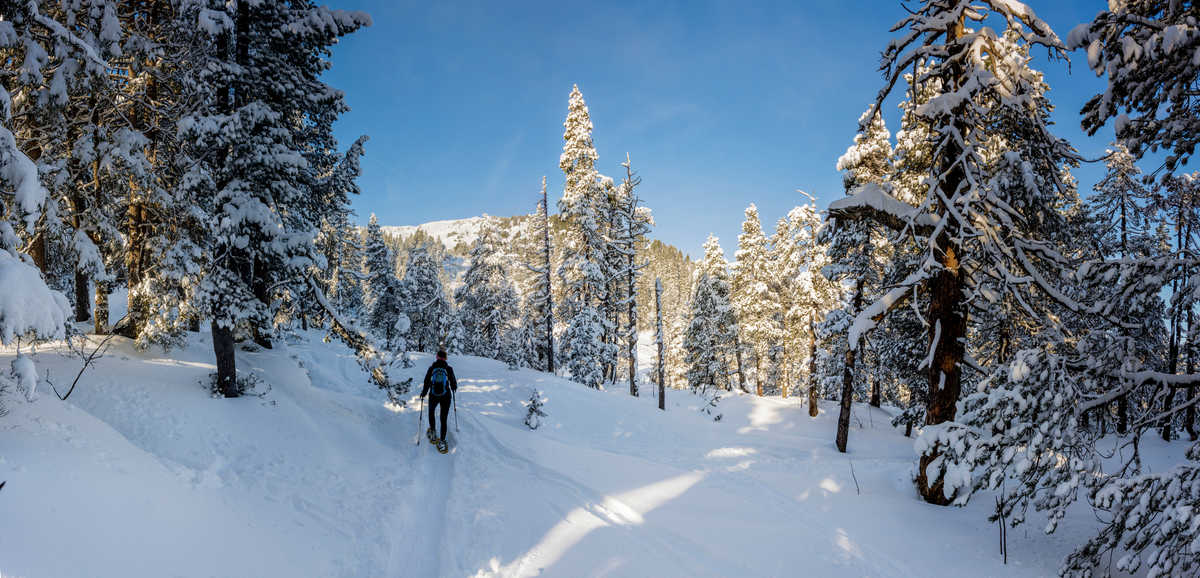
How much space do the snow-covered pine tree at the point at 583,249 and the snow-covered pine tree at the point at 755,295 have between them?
10.8 meters

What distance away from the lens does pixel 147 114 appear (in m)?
11.1

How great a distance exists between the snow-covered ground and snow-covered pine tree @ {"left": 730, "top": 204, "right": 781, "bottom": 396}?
58.1 ft

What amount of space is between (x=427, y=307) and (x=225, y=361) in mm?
31331

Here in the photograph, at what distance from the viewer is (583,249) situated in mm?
24438

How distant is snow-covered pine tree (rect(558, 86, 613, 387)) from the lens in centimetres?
2412

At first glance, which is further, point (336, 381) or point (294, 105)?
point (336, 381)

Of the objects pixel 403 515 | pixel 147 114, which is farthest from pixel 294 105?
pixel 403 515

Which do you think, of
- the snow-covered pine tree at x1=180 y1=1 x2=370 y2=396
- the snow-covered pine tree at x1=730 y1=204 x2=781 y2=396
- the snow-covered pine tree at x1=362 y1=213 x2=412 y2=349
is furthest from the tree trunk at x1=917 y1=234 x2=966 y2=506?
the snow-covered pine tree at x1=362 y1=213 x2=412 y2=349

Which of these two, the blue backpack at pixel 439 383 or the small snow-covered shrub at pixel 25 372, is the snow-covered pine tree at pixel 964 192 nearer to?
the blue backpack at pixel 439 383

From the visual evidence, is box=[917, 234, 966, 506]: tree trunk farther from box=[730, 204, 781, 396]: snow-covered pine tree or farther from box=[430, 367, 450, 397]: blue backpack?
box=[730, 204, 781, 396]: snow-covered pine tree

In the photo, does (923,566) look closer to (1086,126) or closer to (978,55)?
(1086,126)

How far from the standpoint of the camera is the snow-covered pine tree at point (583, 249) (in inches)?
950

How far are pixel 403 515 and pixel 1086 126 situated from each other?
1121 centimetres

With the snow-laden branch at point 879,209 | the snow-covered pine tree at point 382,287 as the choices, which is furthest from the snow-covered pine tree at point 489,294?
the snow-laden branch at point 879,209
